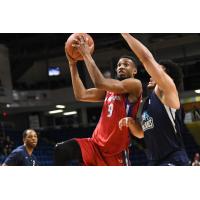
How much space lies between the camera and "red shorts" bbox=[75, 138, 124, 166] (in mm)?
3476

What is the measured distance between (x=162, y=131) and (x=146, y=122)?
0.13 metres

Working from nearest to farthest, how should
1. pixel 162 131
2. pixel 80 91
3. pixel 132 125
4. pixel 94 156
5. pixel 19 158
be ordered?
pixel 162 131 < pixel 132 125 < pixel 94 156 < pixel 80 91 < pixel 19 158

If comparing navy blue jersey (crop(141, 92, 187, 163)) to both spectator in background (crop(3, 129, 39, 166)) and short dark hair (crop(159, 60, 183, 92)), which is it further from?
spectator in background (crop(3, 129, 39, 166))

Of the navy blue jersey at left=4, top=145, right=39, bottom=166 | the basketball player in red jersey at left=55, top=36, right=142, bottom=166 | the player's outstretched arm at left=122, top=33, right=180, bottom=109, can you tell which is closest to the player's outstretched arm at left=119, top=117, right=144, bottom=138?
the basketball player in red jersey at left=55, top=36, right=142, bottom=166

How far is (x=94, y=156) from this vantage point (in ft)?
11.5

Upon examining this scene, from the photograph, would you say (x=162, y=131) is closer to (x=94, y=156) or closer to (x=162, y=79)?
(x=162, y=79)

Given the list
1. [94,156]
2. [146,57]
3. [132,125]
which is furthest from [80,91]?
[146,57]

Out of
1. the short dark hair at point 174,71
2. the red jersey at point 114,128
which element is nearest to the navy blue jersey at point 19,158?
the red jersey at point 114,128

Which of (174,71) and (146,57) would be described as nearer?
(146,57)

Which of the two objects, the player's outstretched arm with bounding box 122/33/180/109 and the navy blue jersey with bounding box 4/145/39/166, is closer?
the player's outstretched arm with bounding box 122/33/180/109

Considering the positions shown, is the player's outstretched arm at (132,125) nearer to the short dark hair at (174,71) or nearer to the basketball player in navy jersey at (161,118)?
the basketball player in navy jersey at (161,118)

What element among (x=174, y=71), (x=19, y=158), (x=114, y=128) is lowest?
(x=19, y=158)
